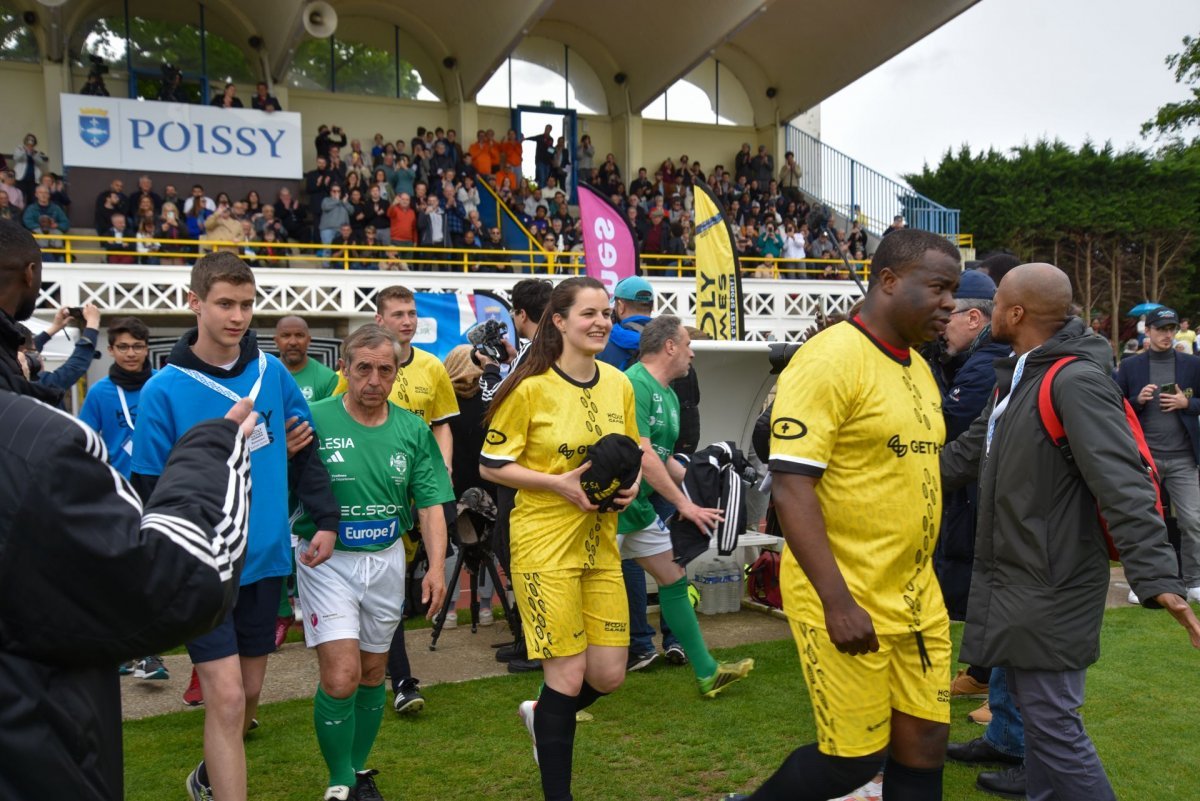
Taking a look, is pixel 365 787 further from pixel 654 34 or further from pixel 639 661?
pixel 654 34

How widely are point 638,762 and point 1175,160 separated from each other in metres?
42.3

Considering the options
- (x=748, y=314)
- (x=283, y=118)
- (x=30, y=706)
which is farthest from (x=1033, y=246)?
(x=30, y=706)

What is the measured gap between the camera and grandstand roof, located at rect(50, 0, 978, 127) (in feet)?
74.4

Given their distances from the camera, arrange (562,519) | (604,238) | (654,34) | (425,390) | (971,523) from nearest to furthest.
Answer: (562,519) < (971,523) < (425,390) < (604,238) < (654,34)

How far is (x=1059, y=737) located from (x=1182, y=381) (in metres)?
5.97

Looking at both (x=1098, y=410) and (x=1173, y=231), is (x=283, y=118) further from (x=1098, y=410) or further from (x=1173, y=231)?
(x=1173, y=231)

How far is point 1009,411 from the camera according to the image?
3443 millimetres

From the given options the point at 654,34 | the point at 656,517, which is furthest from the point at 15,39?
the point at 656,517

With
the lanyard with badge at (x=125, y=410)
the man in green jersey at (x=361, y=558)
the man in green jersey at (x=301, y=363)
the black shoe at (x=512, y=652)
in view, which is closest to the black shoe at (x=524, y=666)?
the black shoe at (x=512, y=652)

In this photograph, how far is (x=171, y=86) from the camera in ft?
65.7

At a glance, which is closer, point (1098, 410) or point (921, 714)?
point (921, 714)

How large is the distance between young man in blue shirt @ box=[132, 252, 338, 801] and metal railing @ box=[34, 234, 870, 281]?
41.3 feet

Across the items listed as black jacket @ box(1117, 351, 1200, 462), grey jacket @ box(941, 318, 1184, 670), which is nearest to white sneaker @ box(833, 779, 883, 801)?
grey jacket @ box(941, 318, 1184, 670)

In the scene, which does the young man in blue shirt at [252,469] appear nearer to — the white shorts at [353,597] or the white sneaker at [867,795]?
the white shorts at [353,597]
